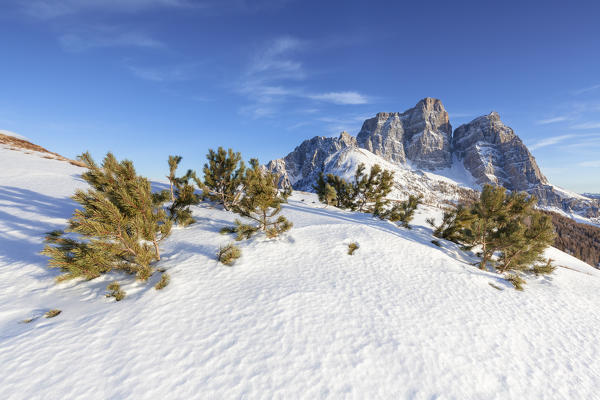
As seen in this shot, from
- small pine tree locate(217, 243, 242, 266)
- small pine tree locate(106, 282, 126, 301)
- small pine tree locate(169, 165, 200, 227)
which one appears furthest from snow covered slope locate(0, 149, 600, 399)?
small pine tree locate(169, 165, 200, 227)

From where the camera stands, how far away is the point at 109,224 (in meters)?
6.75

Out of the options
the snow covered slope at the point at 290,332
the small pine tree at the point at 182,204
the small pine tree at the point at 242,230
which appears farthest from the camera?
the small pine tree at the point at 182,204

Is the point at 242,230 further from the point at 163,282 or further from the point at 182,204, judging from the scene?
the point at 182,204

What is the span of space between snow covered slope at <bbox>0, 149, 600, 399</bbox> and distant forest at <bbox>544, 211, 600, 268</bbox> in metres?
131

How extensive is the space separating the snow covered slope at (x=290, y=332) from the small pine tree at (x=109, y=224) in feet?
3.20

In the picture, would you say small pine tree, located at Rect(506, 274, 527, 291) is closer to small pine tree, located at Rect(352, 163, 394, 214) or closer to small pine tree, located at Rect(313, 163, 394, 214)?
small pine tree, located at Rect(313, 163, 394, 214)

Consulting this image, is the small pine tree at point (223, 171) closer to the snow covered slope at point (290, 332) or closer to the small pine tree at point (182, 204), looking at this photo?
the small pine tree at point (182, 204)

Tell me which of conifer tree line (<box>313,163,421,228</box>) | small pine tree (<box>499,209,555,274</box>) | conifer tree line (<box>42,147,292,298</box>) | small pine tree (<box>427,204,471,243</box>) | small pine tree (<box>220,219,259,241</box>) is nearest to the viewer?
conifer tree line (<box>42,147,292,298</box>)

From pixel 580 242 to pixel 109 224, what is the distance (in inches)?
8744

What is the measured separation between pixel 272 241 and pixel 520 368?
10.2m

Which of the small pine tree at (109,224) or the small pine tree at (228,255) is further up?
the small pine tree at (109,224)

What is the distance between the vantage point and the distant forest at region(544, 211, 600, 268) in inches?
4301

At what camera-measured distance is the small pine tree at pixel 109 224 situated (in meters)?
6.52

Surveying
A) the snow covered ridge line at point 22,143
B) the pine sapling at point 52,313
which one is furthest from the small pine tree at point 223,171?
the snow covered ridge line at point 22,143
